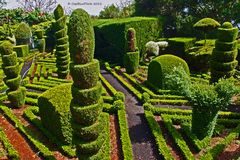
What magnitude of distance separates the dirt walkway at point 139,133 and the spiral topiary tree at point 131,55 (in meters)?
6.47

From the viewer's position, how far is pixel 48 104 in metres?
16.7

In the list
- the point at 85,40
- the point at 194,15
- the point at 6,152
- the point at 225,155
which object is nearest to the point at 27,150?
the point at 6,152

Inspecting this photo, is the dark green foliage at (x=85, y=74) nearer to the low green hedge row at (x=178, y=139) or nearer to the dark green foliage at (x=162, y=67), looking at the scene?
the low green hedge row at (x=178, y=139)

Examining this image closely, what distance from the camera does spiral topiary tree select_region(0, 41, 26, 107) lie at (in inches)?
813

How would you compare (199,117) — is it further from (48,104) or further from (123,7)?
(123,7)

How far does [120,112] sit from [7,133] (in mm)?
7640

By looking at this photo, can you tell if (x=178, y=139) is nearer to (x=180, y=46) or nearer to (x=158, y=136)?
(x=158, y=136)

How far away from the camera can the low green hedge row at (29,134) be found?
50.6 feet

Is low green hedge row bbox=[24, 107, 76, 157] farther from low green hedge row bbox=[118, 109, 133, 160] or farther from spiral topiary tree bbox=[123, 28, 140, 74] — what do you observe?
spiral topiary tree bbox=[123, 28, 140, 74]

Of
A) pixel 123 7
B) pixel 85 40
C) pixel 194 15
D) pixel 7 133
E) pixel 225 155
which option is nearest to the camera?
pixel 85 40

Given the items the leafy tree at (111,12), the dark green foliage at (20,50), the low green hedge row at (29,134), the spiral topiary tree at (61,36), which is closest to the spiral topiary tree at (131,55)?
the spiral topiary tree at (61,36)

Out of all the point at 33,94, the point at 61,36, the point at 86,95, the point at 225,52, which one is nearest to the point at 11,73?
the point at 33,94

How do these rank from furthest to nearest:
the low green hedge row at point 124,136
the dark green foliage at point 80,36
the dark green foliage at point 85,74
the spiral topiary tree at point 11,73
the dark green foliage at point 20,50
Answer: the dark green foliage at point 20,50 < the spiral topiary tree at point 11,73 < the low green hedge row at point 124,136 < the dark green foliage at point 85,74 < the dark green foliage at point 80,36

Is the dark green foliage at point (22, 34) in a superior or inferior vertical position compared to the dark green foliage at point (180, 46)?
superior
